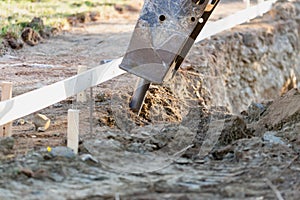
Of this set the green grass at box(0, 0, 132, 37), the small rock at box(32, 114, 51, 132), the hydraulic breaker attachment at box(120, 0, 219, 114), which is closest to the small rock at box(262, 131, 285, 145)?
the hydraulic breaker attachment at box(120, 0, 219, 114)

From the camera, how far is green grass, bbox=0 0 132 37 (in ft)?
40.2

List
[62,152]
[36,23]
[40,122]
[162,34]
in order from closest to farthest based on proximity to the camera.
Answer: [62,152]
[40,122]
[162,34]
[36,23]

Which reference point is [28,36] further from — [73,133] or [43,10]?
[73,133]

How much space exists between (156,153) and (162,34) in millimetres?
1453

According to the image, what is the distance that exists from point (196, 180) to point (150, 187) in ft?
1.18

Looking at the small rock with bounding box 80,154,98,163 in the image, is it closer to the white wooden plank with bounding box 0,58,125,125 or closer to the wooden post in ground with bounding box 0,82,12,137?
the white wooden plank with bounding box 0,58,125,125

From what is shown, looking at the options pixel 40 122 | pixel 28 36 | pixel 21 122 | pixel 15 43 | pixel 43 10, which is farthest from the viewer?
pixel 43 10

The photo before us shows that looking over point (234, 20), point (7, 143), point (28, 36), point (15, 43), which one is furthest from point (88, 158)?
point (234, 20)

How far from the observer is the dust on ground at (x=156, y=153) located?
194 inches

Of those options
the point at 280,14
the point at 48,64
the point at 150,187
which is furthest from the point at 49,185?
the point at 280,14

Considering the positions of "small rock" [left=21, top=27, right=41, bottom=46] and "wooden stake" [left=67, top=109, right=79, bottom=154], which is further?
"small rock" [left=21, top=27, right=41, bottom=46]

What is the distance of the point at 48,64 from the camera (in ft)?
34.4

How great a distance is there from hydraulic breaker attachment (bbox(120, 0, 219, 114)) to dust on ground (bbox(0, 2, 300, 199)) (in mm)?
541

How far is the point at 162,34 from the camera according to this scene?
6.88m
